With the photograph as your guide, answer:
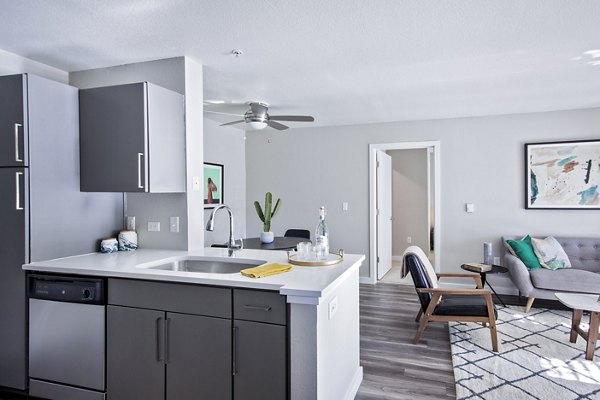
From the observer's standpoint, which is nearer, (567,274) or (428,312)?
(428,312)

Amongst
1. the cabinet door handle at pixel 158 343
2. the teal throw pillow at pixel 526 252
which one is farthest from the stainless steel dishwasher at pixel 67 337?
the teal throw pillow at pixel 526 252

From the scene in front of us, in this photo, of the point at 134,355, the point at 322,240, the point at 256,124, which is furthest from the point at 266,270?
the point at 256,124

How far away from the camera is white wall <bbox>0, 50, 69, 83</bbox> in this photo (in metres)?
2.68

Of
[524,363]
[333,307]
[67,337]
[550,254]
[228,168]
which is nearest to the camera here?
[333,307]

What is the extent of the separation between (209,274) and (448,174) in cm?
390

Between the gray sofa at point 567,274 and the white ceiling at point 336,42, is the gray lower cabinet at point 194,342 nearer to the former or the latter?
the white ceiling at point 336,42

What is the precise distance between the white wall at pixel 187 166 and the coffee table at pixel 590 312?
2953mm

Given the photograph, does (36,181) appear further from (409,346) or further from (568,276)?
(568,276)

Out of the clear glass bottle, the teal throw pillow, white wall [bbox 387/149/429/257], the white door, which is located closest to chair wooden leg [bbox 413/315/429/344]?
the clear glass bottle

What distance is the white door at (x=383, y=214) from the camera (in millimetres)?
5414

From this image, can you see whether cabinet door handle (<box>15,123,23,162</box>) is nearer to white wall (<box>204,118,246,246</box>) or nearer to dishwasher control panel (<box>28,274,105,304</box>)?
dishwasher control panel (<box>28,274,105,304</box>)

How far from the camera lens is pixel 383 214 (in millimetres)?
5637

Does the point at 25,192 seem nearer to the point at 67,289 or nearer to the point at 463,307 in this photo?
the point at 67,289

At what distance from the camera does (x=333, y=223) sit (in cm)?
550
